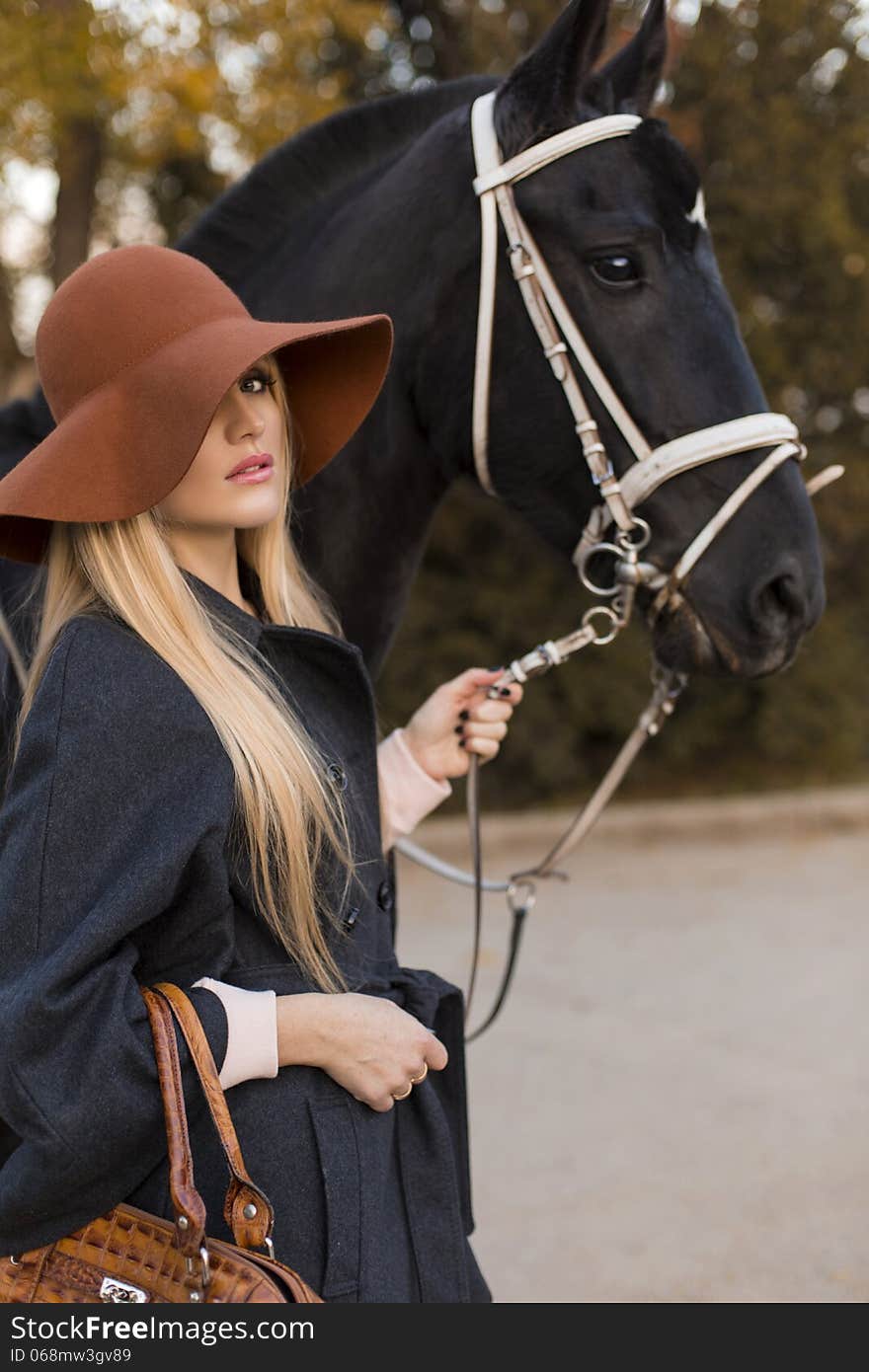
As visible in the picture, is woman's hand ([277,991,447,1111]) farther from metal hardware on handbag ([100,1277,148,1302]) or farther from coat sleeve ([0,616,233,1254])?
metal hardware on handbag ([100,1277,148,1302])

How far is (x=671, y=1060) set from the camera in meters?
4.08

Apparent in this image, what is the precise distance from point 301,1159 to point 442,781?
617mm

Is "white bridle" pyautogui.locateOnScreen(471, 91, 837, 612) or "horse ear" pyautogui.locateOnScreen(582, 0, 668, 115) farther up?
"horse ear" pyautogui.locateOnScreen(582, 0, 668, 115)

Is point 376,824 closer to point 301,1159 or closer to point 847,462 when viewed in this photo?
point 301,1159

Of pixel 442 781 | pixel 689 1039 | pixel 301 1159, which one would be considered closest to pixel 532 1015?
pixel 689 1039

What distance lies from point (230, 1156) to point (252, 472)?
2.25ft

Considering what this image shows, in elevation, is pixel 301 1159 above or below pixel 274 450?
below

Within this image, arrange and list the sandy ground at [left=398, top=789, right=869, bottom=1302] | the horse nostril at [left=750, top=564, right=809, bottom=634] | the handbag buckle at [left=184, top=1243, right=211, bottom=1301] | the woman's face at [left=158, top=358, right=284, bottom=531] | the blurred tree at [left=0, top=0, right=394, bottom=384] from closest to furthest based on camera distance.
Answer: the handbag buckle at [left=184, top=1243, right=211, bottom=1301]
the woman's face at [left=158, top=358, right=284, bottom=531]
the horse nostril at [left=750, top=564, right=809, bottom=634]
the sandy ground at [left=398, top=789, right=869, bottom=1302]
the blurred tree at [left=0, top=0, right=394, bottom=384]

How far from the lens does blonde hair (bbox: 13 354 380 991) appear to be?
1.26 m

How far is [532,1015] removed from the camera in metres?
4.52

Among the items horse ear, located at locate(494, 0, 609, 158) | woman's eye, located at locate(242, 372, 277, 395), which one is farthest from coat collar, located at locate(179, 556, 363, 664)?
horse ear, located at locate(494, 0, 609, 158)

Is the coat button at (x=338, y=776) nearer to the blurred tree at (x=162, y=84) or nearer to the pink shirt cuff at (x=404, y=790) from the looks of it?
the pink shirt cuff at (x=404, y=790)

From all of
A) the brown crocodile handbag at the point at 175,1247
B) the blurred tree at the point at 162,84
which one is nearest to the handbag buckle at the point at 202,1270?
the brown crocodile handbag at the point at 175,1247

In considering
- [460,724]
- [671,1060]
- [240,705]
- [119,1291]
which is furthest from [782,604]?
[671,1060]
